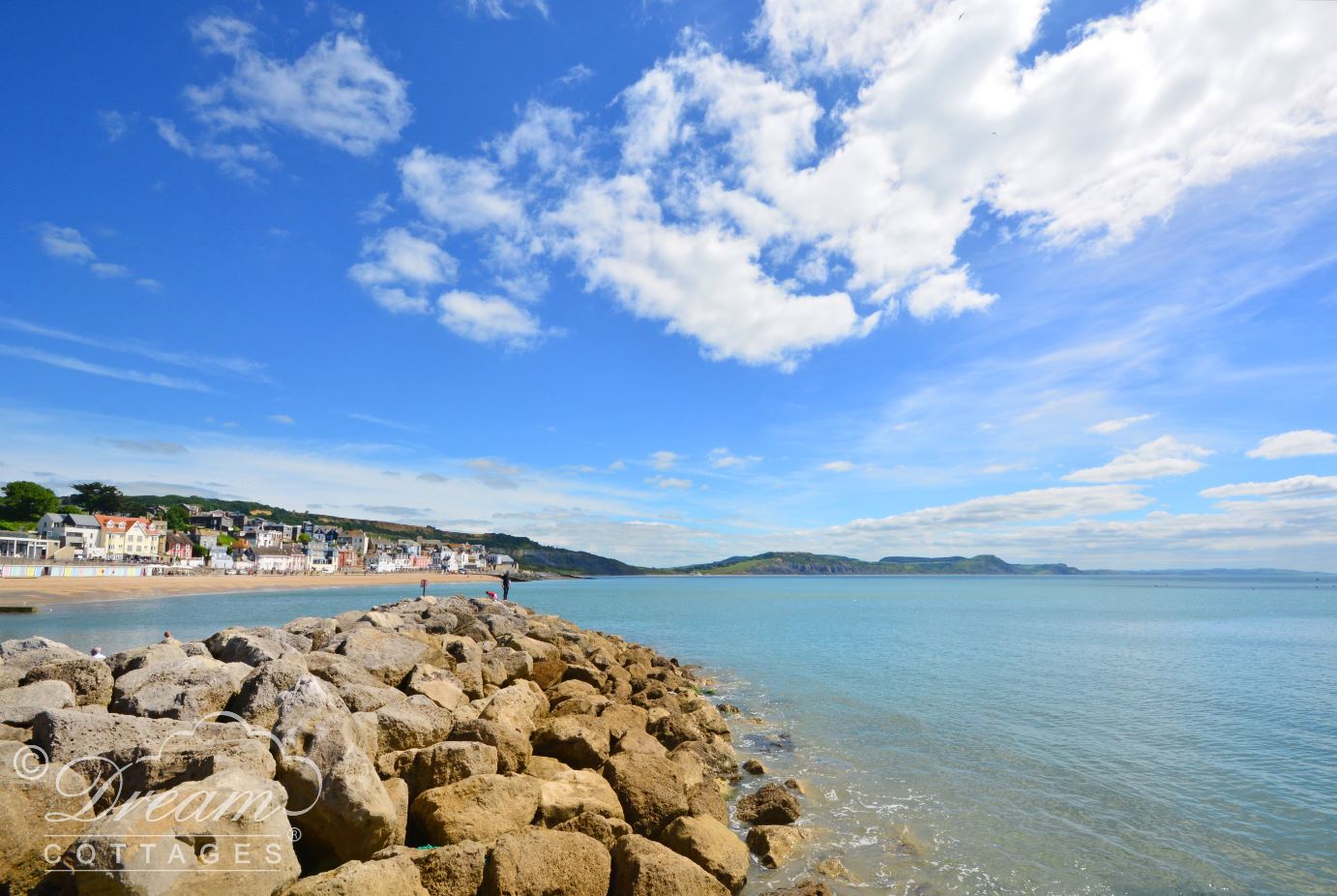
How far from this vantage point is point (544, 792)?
785 centimetres

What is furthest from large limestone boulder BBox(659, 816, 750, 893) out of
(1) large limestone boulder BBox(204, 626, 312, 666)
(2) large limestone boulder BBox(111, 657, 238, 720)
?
(1) large limestone boulder BBox(204, 626, 312, 666)

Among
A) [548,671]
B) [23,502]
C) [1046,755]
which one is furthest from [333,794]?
[23,502]

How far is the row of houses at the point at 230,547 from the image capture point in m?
98.7

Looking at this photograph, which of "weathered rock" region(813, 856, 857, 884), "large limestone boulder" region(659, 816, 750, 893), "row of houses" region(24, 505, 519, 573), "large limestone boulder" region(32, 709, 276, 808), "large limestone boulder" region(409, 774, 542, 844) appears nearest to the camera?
"large limestone boulder" region(32, 709, 276, 808)

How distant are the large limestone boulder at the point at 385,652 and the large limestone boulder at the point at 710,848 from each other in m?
6.30

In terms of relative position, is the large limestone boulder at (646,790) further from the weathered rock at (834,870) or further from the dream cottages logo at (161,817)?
the dream cottages logo at (161,817)

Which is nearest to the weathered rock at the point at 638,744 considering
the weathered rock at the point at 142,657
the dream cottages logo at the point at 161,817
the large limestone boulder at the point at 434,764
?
the large limestone boulder at the point at 434,764

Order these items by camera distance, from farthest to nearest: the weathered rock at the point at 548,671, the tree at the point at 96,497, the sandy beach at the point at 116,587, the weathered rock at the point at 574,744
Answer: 1. the tree at the point at 96,497
2. the sandy beach at the point at 116,587
3. the weathered rock at the point at 548,671
4. the weathered rock at the point at 574,744

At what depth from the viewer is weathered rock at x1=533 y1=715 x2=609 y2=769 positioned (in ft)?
32.2

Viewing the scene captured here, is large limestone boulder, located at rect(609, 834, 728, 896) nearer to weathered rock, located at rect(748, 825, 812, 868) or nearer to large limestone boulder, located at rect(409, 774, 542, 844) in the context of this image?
large limestone boulder, located at rect(409, 774, 542, 844)

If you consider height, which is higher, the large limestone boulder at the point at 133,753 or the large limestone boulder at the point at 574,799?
the large limestone boulder at the point at 133,753

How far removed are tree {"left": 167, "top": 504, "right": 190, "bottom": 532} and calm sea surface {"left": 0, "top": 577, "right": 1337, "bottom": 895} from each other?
12367 centimetres

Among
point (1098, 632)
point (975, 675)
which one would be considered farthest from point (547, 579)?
point (975, 675)

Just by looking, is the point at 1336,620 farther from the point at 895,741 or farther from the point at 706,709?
the point at 706,709
